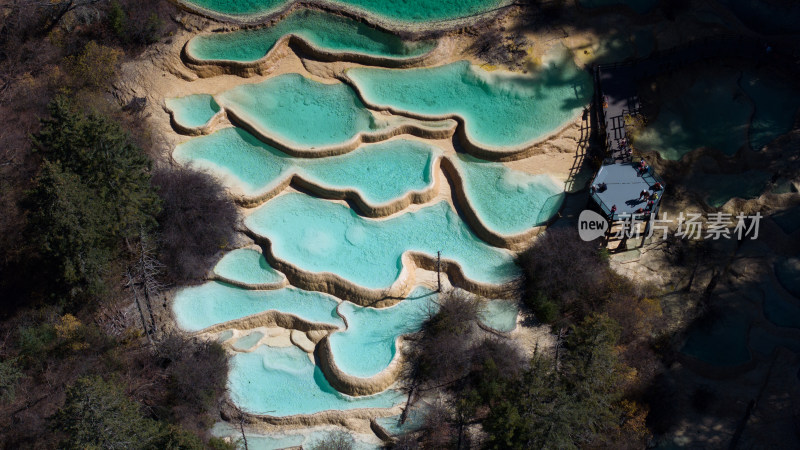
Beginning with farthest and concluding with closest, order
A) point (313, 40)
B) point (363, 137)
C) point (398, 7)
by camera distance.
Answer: point (398, 7) < point (313, 40) < point (363, 137)

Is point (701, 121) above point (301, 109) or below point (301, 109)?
above

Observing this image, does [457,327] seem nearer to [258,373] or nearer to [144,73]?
[258,373]

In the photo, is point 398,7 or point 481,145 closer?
point 481,145

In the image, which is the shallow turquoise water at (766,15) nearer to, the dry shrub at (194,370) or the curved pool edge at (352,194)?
the curved pool edge at (352,194)

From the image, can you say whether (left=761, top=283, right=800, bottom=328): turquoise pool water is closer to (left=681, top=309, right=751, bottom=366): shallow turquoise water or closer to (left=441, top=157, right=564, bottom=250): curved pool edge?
(left=681, top=309, right=751, bottom=366): shallow turquoise water

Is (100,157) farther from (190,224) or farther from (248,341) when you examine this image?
(248,341)

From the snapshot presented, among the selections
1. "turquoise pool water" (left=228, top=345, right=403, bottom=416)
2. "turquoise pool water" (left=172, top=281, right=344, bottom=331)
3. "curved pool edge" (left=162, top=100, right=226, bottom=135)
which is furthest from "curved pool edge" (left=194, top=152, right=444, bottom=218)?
"turquoise pool water" (left=228, top=345, right=403, bottom=416)

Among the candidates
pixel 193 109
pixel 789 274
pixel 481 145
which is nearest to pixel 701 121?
pixel 789 274

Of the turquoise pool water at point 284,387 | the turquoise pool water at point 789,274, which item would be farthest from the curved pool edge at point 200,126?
the turquoise pool water at point 789,274
